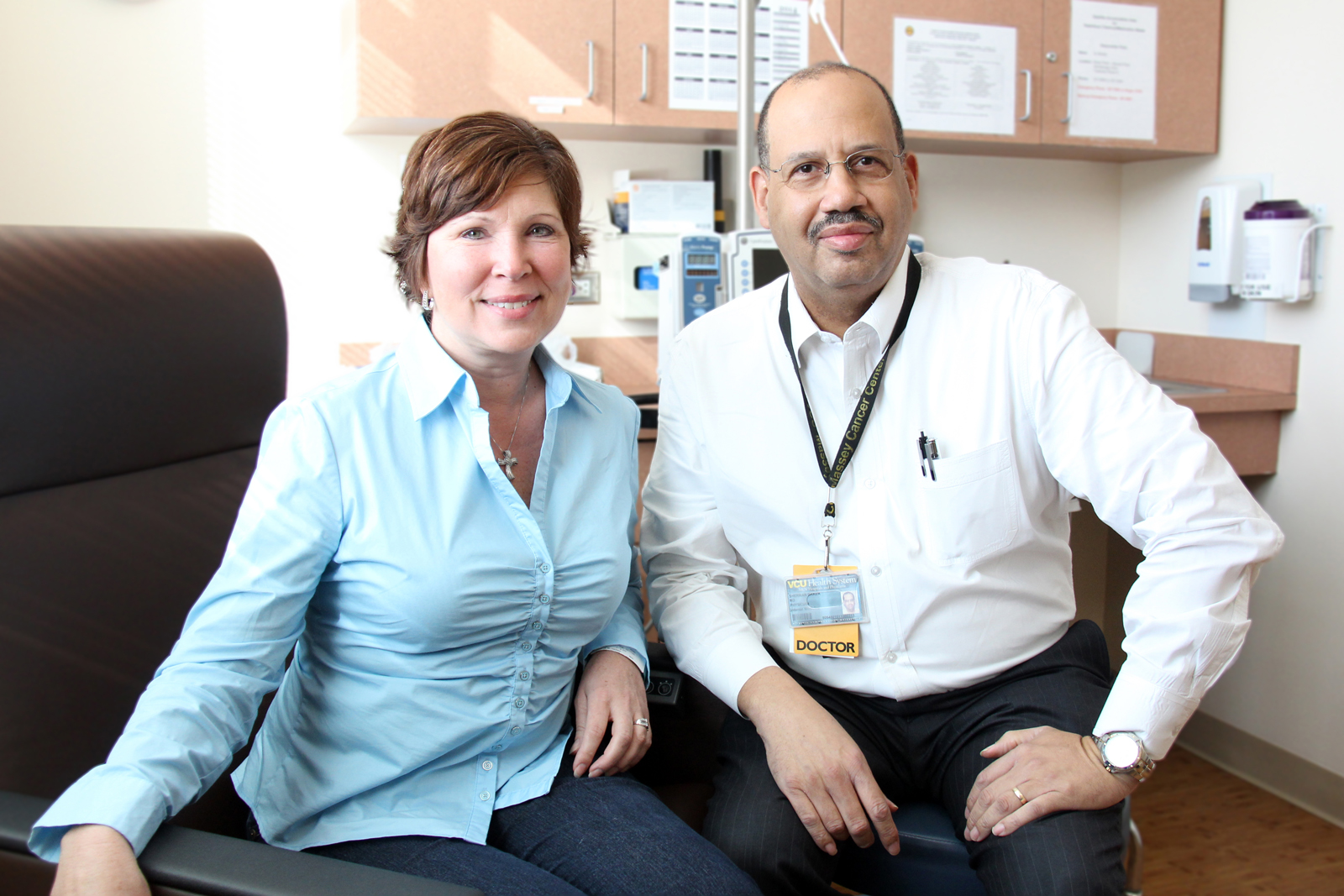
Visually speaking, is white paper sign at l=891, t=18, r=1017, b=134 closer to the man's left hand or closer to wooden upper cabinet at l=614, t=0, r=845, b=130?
wooden upper cabinet at l=614, t=0, r=845, b=130

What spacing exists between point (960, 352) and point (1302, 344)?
1543 millimetres

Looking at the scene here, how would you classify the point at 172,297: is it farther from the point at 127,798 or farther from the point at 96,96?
the point at 96,96

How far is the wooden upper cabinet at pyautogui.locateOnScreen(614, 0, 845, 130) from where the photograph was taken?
7.80 feet

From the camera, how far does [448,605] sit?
3.41 feet

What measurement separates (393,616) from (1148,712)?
0.85 metres

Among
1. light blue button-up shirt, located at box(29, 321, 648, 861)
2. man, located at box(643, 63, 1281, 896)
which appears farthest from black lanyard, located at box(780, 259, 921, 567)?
light blue button-up shirt, located at box(29, 321, 648, 861)

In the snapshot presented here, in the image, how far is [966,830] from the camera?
1.11 metres

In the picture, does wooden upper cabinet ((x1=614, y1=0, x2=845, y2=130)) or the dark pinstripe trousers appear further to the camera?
wooden upper cabinet ((x1=614, y1=0, x2=845, y2=130))

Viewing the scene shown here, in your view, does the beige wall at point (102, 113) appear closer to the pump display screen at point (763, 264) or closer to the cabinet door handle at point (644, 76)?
the cabinet door handle at point (644, 76)

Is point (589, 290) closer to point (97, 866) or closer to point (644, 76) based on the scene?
point (644, 76)

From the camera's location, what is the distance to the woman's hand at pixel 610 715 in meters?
1.15

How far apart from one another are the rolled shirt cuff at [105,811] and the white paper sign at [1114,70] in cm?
264

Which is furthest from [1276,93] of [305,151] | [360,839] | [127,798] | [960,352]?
[127,798]

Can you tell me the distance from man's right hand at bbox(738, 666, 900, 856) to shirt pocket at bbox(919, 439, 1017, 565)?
0.28m
